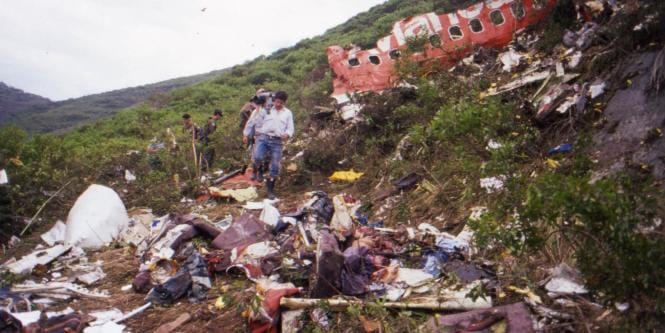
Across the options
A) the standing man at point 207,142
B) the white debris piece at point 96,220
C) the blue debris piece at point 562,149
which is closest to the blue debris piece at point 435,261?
the blue debris piece at point 562,149

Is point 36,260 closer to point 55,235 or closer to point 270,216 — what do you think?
point 55,235

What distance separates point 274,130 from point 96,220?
2.36 meters

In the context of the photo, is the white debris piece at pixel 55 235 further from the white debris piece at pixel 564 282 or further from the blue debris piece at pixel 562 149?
the blue debris piece at pixel 562 149

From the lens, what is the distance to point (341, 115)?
830 centimetres

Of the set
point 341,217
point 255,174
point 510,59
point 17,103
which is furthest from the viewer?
point 17,103

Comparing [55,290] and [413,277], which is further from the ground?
[55,290]

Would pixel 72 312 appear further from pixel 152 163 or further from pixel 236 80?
pixel 236 80

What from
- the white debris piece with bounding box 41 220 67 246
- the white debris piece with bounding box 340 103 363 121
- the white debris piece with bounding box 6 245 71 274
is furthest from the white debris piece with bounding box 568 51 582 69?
the white debris piece with bounding box 41 220 67 246

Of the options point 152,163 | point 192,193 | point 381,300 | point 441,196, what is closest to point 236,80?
point 152,163

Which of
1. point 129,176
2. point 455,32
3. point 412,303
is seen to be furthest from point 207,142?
point 412,303

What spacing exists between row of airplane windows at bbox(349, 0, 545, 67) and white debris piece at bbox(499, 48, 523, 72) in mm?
1184

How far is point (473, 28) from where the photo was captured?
9.05 meters

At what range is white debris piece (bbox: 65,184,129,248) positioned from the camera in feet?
15.9

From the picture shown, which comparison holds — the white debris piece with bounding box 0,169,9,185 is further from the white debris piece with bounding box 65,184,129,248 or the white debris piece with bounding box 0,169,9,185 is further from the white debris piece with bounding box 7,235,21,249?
the white debris piece with bounding box 65,184,129,248
